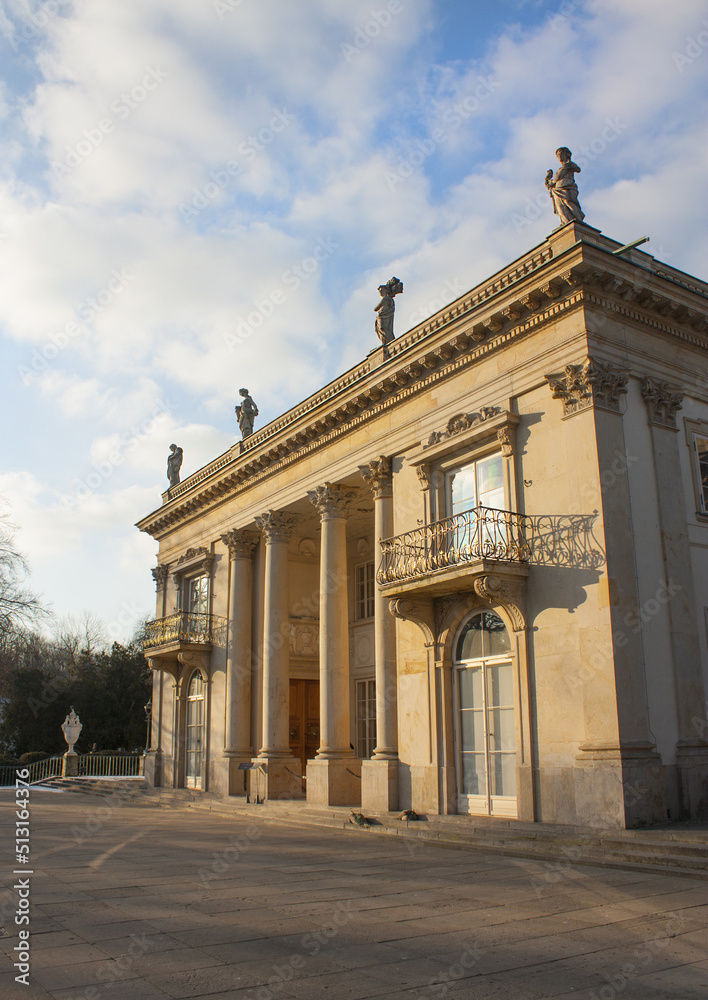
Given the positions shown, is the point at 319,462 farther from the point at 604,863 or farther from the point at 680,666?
the point at 604,863

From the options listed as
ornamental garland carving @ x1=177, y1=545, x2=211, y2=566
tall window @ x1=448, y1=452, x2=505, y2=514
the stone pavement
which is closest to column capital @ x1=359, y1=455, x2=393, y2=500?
tall window @ x1=448, y1=452, x2=505, y2=514

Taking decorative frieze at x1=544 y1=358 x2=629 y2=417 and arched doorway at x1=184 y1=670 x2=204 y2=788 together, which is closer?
decorative frieze at x1=544 y1=358 x2=629 y2=417

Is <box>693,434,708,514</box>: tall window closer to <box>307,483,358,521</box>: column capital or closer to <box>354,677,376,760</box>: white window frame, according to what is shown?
<box>307,483,358,521</box>: column capital

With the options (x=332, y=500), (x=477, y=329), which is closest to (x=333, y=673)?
(x=332, y=500)

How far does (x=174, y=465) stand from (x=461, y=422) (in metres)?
17.7

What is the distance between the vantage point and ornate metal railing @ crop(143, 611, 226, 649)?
2372 cm

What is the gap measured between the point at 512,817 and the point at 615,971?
792 centimetres

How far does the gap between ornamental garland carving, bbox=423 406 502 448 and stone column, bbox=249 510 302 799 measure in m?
6.82

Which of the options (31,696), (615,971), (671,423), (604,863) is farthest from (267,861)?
(31,696)

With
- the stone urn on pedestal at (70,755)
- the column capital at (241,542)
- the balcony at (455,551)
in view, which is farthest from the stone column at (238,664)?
the stone urn on pedestal at (70,755)

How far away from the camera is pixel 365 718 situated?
2202 cm

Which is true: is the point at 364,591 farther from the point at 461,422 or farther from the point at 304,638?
the point at 461,422

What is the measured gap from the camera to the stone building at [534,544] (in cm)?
1197

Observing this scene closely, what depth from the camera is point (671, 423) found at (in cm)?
1358
